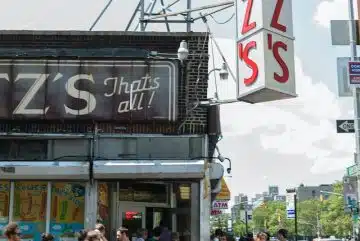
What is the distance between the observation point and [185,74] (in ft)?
42.1

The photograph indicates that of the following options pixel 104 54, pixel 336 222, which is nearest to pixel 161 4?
pixel 104 54

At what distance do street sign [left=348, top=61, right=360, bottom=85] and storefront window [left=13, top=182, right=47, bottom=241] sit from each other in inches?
326

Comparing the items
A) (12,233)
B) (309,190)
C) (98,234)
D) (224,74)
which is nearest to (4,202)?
(224,74)

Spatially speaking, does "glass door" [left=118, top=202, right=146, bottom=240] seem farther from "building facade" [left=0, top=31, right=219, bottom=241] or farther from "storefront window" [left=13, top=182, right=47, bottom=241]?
"storefront window" [left=13, top=182, right=47, bottom=241]

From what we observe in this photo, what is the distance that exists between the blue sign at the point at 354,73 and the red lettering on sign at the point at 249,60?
4752mm

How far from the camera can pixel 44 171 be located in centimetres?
1191

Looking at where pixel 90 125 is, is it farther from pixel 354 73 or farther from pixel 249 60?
pixel 354 73

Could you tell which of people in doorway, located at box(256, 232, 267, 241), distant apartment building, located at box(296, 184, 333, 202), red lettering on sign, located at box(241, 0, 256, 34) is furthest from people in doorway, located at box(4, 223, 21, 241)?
distant apartment building, located at box(296, 184, 333, 202)

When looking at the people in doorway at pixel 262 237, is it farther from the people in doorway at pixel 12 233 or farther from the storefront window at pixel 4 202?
the storefront window at pixel 4 202

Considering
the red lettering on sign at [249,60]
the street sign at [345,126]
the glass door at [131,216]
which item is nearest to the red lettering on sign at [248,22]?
the red lettering on sign at [249,60]

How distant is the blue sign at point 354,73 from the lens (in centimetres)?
1488

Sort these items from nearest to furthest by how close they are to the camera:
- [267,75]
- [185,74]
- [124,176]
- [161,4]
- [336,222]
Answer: [267,75]
[124,176]
[185,74]
[161,4]
[336,222]

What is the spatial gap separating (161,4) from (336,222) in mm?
88917

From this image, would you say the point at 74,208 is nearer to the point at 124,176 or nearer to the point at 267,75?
the point at 124,176
